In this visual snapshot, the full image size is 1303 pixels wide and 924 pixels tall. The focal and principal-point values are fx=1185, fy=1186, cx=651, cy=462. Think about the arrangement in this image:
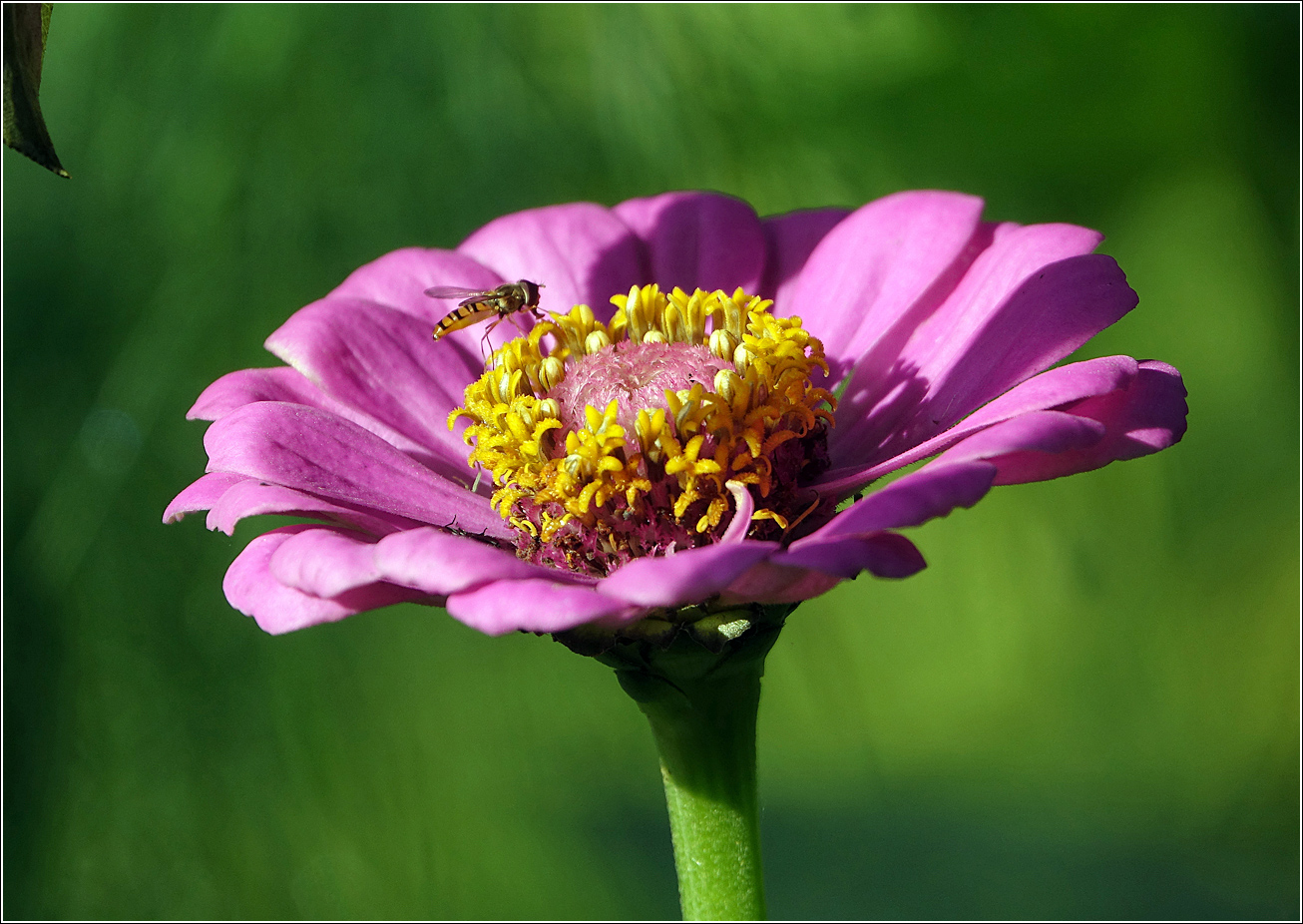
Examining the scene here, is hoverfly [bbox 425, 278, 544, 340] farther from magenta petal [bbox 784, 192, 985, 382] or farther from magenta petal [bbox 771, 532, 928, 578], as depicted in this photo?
magenta petal [bbox 771, 532, 928, 578]

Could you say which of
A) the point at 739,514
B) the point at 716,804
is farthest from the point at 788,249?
the point at 716,804

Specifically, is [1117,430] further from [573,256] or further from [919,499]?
[573,256]

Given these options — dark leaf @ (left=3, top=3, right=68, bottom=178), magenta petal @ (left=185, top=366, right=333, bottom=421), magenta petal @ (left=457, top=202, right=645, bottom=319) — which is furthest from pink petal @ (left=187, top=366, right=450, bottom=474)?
dark leaf @ (left=3, top=3, right=68, bottom=178)

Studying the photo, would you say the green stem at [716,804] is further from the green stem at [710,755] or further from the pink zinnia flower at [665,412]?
the pink zinnia flower at [665,412]

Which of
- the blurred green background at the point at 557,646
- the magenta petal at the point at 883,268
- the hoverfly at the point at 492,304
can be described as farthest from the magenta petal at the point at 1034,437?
the blurred green background at the point at 557,646

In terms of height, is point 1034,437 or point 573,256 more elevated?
point 573,256

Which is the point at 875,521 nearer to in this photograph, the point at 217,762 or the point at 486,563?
the point at 486,563
